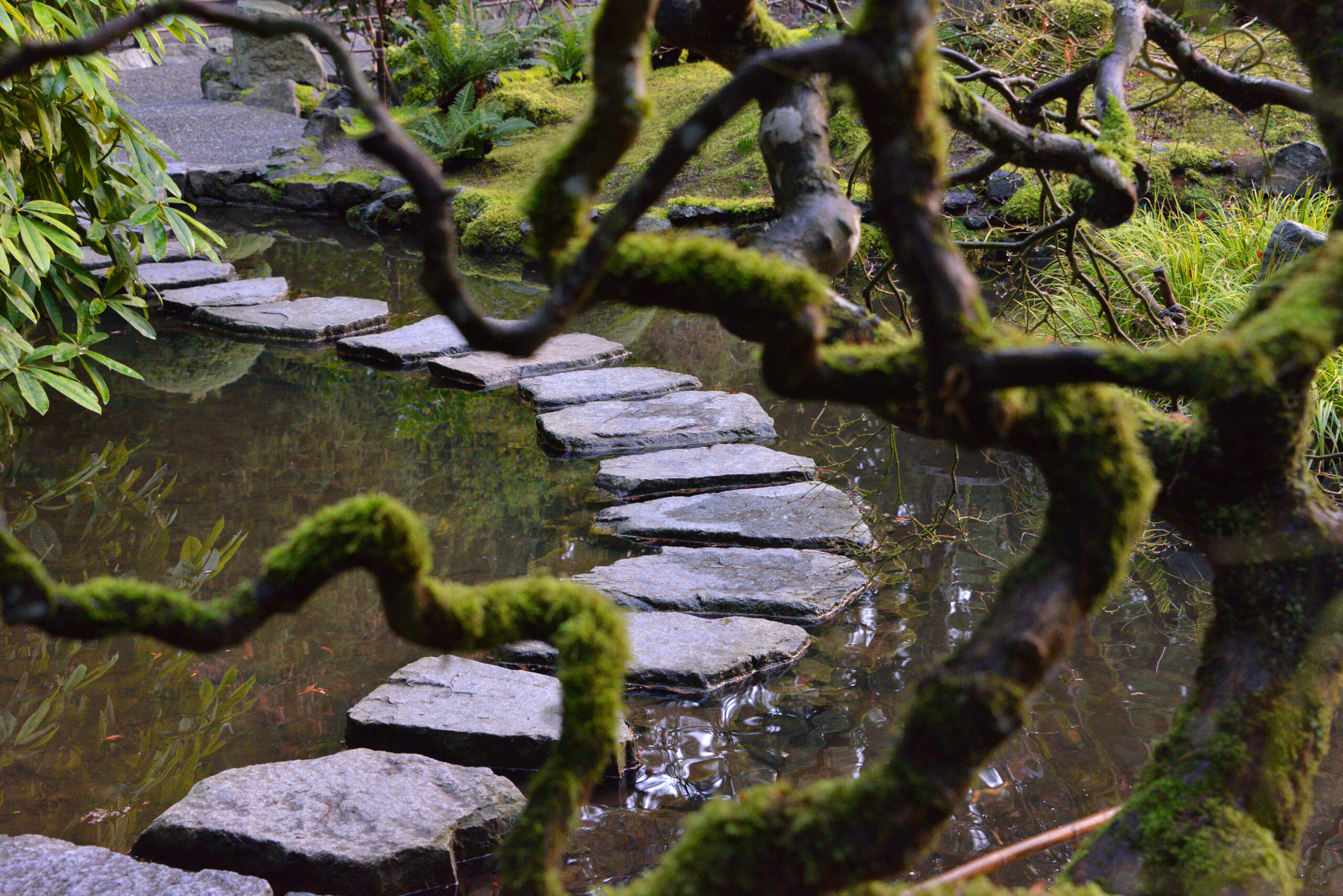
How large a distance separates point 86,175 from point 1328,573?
4.05 meters

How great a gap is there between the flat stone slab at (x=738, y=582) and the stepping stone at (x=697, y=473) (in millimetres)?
525

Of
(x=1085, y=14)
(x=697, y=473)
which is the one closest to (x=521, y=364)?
(x=697, y=473)

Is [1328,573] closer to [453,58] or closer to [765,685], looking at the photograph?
[765,685]

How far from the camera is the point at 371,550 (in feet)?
3.50

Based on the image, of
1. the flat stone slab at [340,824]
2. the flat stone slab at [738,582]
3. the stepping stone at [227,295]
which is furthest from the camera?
the stepping stone at [227,295]

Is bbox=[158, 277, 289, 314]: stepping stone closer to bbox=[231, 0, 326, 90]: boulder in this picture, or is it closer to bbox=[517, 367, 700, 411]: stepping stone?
bbox=[517, 367, 700, 411]: stepping stone

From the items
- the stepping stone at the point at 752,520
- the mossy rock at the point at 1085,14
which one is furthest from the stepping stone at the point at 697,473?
the mossy rock at the point at 1085,14

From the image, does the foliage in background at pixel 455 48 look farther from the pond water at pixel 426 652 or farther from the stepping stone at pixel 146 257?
the pond water at pixel 426 652

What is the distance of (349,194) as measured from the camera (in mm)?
9539

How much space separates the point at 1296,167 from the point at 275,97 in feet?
37.8

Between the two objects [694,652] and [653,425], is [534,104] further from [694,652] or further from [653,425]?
[694,652]

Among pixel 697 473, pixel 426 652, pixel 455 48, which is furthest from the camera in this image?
pixel 455 48

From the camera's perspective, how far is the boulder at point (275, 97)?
42.5ft

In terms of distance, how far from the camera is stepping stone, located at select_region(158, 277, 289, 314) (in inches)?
248
